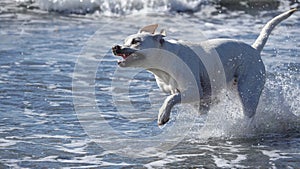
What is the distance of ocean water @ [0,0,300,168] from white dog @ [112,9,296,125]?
0.67 ft

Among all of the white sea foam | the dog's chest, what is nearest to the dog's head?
the dog's chest

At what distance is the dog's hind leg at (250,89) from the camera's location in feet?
23.8

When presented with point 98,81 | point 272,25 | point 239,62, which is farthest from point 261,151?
point 98,81

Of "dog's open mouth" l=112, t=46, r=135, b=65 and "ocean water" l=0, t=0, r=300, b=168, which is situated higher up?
"dog's open mouth" l=112, t=46, r=135, b=65

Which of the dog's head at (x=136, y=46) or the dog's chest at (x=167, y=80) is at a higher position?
the dog's head at (x=136, y=46)

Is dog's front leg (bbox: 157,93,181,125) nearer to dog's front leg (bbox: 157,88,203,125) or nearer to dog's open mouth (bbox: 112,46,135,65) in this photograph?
dog's front leg (bbox: 157,88,203,125)

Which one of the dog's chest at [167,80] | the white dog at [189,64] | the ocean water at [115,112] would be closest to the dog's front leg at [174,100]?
the white dog at [189,64]

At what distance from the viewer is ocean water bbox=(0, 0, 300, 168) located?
6715 millimetres

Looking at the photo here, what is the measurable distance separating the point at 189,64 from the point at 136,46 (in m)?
0.65

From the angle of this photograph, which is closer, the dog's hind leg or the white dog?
the white dog

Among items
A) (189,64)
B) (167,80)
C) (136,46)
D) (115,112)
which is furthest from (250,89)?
(115,112)

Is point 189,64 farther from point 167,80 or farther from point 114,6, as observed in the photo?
point 114,6

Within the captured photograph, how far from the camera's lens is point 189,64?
695cm

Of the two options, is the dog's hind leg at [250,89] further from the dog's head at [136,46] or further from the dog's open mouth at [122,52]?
the dog's open mouth at [122,52]
